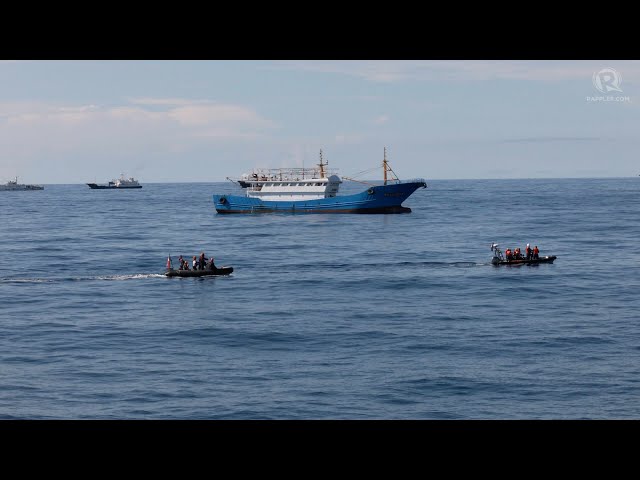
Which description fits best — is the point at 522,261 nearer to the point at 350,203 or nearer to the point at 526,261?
the point at 526,261

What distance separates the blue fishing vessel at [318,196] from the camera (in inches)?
4818

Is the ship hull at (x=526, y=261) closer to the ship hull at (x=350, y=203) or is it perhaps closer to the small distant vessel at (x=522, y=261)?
the small distant vessel at (x=522, y=261)

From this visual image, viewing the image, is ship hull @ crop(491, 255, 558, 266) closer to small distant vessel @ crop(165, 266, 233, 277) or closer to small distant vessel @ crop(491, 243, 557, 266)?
small distant vessel @ crop(491, 243, 557, 266)

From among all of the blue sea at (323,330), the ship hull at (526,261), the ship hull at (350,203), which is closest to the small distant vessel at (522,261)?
the ship hull at (526,261)

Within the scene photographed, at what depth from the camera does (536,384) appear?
32906mm

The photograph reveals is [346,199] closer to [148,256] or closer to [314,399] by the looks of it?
[148,256]

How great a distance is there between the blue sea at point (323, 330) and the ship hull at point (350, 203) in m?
25.2

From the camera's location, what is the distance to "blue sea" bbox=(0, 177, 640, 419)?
101 feet

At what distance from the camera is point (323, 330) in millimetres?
44812

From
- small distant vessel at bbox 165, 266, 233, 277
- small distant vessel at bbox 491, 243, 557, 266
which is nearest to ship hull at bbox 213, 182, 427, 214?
small distant vessel at bbox 491, 243, 557, 266

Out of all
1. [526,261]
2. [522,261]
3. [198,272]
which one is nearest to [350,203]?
[522,261]
